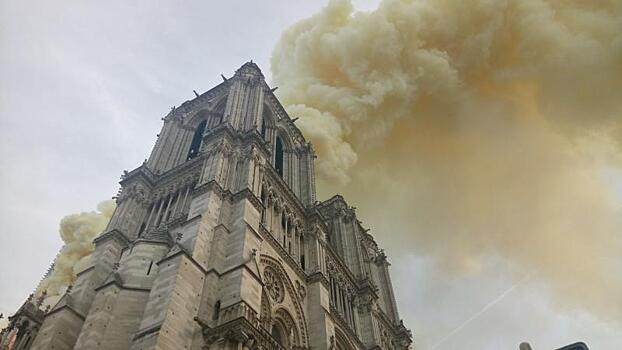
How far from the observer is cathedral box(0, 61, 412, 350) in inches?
687

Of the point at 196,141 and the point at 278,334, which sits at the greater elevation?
the point at 196,141

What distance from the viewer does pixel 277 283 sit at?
23.9 meters

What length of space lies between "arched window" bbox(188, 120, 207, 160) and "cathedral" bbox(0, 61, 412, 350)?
0.16m

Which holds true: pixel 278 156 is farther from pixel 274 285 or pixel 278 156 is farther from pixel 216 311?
pixel 216 311

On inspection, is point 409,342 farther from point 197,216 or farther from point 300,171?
point 197,216

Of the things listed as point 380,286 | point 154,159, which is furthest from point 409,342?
point 154,159

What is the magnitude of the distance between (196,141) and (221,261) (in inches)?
678

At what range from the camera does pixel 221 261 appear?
19844 mm

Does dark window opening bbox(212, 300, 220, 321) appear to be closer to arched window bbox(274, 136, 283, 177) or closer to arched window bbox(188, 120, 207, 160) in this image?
arched window bbox(188, 120, 207, 160)

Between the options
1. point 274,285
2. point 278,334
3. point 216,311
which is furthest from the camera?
point 274,285

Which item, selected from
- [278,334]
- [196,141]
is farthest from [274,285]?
[196,141]

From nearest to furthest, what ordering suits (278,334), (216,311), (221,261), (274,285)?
1. (216,311)
2. (221,261)
3. (278,334)
4. (274,285)

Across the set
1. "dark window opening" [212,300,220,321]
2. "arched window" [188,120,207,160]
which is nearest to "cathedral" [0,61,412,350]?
"dark window opening" [212,300,220,321]

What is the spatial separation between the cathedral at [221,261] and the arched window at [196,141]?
159 millimetres
